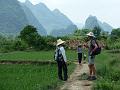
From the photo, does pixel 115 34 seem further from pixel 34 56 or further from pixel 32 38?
pixel 34 56

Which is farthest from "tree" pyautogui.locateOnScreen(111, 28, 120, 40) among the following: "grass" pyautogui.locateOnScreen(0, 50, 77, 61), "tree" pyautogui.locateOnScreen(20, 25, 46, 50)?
"grass" pyautogui.locateOnScreen(0, 50, 77, 61)

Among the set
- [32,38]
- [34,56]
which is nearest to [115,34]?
[32,38]

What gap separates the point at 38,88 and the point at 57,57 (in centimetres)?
253

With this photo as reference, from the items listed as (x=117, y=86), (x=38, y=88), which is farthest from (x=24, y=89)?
(x=117, y=86)

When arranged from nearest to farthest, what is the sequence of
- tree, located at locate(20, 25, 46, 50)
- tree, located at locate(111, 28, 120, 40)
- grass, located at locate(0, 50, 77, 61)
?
1. grass, located at locate(0, 50, 77, 61)
2. tree, located at locate(20, 25, 46, 50)
3. tree, located at locate(111, 28, 120, 40)

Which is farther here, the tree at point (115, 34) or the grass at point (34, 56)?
the tree at point (115, 34)

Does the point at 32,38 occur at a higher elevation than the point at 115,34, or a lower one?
lower

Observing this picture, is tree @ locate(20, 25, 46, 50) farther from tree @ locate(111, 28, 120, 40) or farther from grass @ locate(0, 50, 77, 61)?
tree @ locate(111, 28, 120, 40)

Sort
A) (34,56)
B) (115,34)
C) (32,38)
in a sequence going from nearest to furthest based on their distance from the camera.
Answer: (34,56) → (32,38) → (115,34)

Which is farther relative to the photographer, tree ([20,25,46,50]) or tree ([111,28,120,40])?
tree ([111,28,120,40])

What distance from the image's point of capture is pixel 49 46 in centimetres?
4462

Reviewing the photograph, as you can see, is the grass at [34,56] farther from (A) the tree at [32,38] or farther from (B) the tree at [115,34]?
(B) the tree at [115,34]

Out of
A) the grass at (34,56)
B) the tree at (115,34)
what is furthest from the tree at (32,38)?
the tree at (115,34)

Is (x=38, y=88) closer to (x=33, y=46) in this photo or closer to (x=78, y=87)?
(x=78, y=87)
